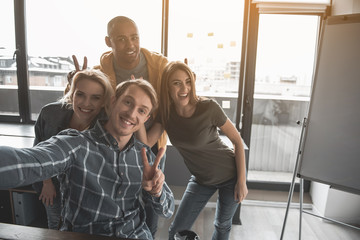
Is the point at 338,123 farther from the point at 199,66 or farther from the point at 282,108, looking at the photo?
the point at 199,66

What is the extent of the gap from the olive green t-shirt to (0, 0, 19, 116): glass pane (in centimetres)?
238

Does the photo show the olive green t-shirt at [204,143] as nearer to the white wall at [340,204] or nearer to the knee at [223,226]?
the knee at [223,226]

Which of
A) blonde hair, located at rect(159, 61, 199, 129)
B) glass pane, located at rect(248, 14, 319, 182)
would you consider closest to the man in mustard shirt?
blonde hair, located at rect(159, 61, 199, 129)

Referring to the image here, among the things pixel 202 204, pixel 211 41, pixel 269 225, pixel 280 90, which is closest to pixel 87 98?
pixel 202 204

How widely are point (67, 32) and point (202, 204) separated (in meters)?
2.29

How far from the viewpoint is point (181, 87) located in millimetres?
1422

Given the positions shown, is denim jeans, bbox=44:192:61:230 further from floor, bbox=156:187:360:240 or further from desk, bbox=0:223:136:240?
floor, bbox=156:187:360:240

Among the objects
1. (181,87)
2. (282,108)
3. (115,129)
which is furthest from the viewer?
(282,108)

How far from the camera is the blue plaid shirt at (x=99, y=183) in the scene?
981 millimetres

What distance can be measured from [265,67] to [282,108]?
501 mm

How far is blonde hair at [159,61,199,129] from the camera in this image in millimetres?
1405

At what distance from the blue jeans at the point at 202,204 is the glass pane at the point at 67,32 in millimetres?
1677

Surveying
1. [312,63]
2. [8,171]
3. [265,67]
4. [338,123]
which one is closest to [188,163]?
[338,123]

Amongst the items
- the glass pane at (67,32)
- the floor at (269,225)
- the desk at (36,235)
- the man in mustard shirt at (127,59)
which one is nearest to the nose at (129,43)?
the man in mustard shirt at (127,59)
